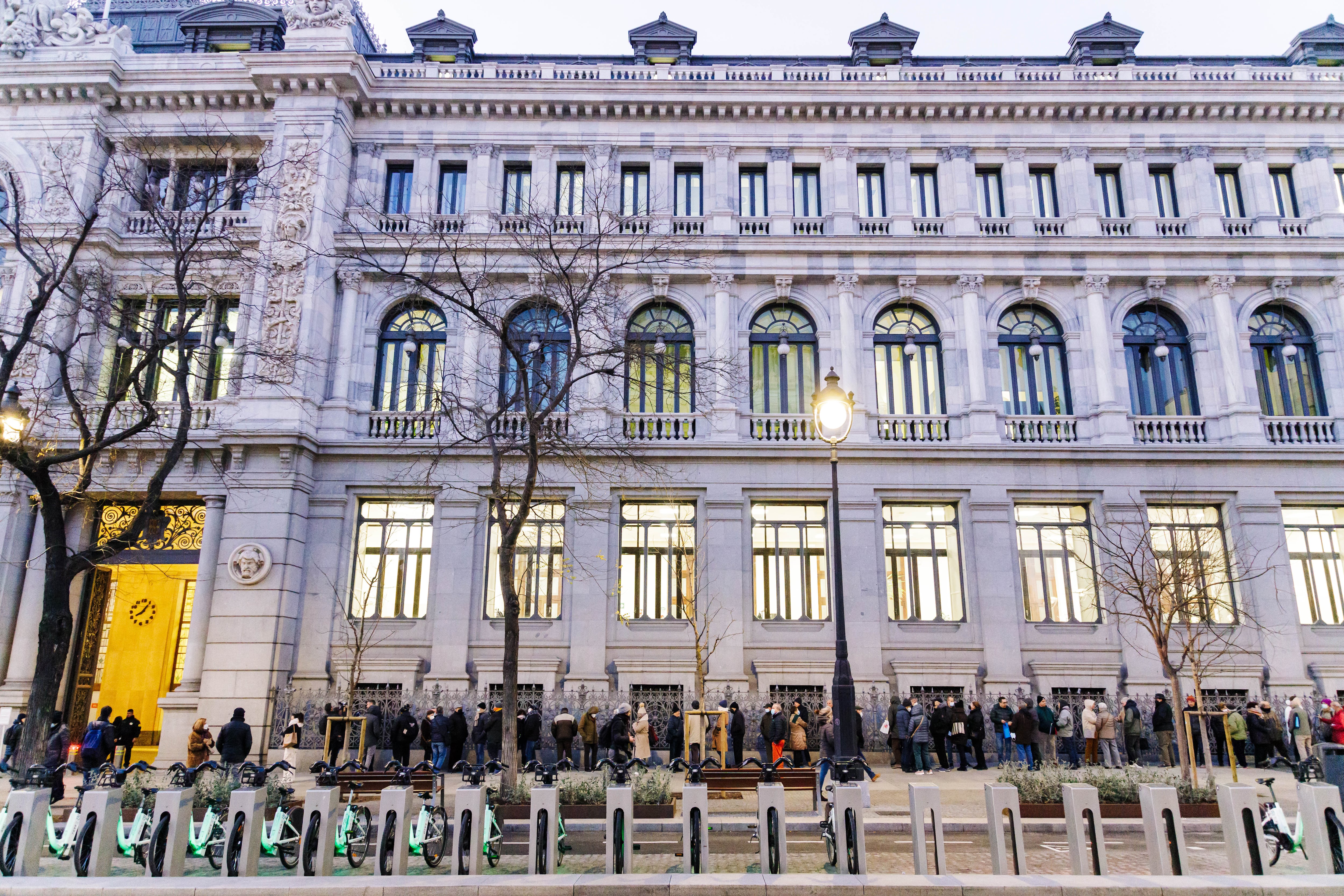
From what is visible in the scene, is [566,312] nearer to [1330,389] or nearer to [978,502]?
[978,502]

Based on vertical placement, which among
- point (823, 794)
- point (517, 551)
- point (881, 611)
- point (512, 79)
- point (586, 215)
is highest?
point (512, 79)

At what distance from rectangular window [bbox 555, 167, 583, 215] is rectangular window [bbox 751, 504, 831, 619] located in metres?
10.7

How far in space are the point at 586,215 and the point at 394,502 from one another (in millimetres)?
9940

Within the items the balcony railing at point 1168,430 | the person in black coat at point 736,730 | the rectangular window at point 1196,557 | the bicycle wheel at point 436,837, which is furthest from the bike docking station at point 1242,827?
the balcony railing at point 1168,430

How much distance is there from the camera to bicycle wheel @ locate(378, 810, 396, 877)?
336 inches

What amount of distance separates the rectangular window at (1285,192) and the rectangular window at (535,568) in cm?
2337

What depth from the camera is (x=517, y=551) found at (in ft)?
72.2

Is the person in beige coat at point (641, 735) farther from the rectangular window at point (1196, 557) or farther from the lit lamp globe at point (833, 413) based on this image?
the rectangular window at point (1196, 557)

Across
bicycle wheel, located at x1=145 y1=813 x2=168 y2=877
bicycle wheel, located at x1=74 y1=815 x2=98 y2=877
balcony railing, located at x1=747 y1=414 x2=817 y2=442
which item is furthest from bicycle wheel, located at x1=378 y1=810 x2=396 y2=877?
balcony railing, located at x1=747 y1=414 x2=817 y2=442

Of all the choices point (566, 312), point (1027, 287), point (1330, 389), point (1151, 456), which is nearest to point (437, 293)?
point (566, 312)

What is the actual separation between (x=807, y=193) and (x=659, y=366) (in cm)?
761

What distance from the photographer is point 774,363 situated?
78.3 feet

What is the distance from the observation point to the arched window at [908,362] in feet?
77.0

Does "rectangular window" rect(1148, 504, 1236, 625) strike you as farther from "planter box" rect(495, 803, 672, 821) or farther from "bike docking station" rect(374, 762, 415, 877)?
"bike docking station" rect(374, 762, 415, 877)
